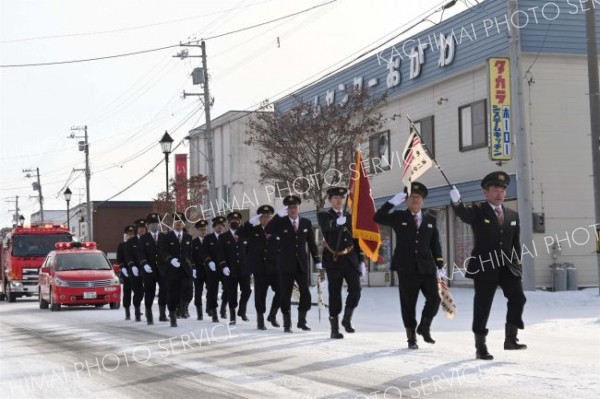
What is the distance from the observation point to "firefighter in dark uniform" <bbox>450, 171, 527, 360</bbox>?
1070 centimetres

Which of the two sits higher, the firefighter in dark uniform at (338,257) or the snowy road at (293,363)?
the firefighter in dark uniform at (338,257)

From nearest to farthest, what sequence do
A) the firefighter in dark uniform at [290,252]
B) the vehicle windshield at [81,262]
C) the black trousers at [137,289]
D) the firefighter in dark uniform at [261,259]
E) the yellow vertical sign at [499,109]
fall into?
the firefighter in dark uniform at [290,252], the firefighter in dark uniform at [261,259], the black trousers at [137,289], the yellow vertical sign at [499,109], the vehicle windshield at [81,262]

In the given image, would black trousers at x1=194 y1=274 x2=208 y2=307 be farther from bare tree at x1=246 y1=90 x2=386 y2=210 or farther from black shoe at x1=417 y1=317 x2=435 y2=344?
bare tree at x1=246 y1=90 x2=386 y2=210

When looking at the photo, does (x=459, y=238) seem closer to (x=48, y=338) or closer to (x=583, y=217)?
(x=583, y=217)

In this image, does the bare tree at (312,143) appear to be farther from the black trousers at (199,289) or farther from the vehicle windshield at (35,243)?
the black trousers at (199,289)

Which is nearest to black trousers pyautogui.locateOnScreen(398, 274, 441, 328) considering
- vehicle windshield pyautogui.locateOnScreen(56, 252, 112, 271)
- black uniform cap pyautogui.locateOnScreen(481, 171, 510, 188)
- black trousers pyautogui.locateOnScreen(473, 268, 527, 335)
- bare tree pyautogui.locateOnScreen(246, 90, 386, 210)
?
black trousers pyautogui.locateOnScreen(473, 268, 527, 335)

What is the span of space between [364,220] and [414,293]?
261 centimetres

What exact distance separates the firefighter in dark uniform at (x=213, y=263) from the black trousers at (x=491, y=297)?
324 inches

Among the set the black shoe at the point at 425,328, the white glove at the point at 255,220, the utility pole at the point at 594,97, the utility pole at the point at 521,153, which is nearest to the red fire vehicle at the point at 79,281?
the utility pole at the point at 521,153

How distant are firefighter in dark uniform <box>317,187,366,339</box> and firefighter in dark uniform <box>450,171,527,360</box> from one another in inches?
121

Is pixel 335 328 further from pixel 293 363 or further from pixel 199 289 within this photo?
pixel 199 289

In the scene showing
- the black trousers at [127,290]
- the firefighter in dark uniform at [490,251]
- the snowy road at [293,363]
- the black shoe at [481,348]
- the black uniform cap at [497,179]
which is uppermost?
the black uniform cap at [497,179]

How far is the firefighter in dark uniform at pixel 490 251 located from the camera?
10695mm

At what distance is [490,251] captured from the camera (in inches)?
421
